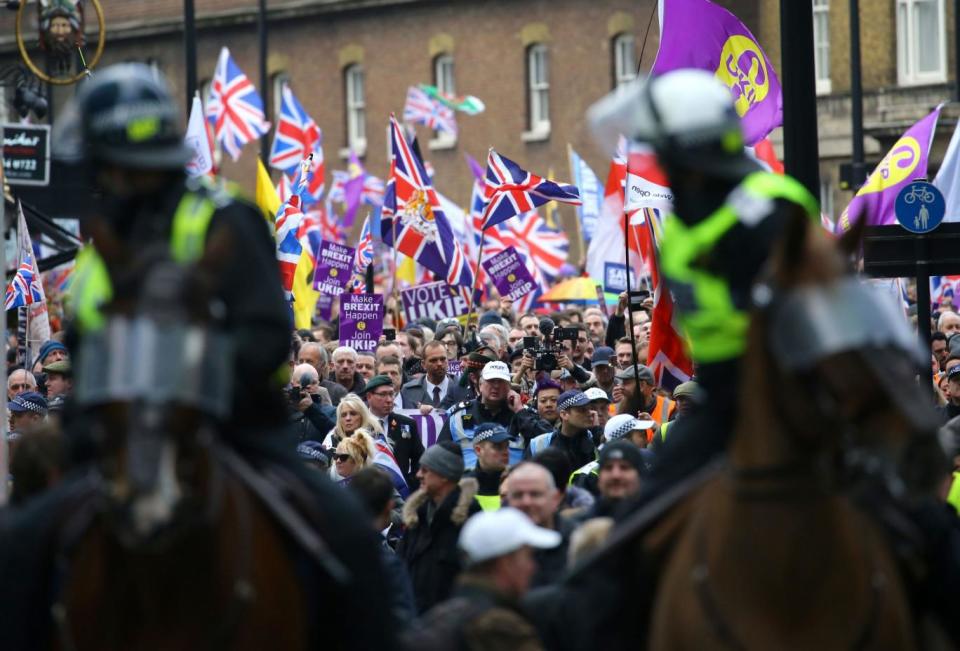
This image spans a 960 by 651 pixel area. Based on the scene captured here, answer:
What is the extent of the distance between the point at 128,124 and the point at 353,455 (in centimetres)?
A: 728

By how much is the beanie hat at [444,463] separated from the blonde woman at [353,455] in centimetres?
173

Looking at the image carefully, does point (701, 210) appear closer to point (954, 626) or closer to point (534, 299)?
point (954, 626)

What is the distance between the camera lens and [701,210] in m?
6.84

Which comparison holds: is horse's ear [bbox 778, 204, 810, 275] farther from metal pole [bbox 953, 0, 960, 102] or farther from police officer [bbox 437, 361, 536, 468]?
metal pole [bbox 953, 0, 960, 102]

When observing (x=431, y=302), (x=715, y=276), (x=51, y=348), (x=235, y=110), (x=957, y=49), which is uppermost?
(x=957, y=49)

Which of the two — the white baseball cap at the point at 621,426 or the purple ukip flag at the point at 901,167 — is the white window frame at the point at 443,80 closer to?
the purple ukip flag at the point at 901,167

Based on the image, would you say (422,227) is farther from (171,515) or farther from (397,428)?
(171,515)

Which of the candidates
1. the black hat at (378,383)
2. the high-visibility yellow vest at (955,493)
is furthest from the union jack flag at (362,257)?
the high-visibility yellow vest at (955,493)

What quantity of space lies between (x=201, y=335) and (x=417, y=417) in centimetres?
1073

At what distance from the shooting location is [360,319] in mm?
21047

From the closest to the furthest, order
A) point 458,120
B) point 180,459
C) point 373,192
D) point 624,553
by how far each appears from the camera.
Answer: point 180,459, point 624,553, point 373,192, point 458,120

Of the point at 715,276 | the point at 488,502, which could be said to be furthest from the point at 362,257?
the point at 715,276

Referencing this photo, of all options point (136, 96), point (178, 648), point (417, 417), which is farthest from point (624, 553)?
point (417, 417)

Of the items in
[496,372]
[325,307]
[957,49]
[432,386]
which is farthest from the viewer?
[957,49]
